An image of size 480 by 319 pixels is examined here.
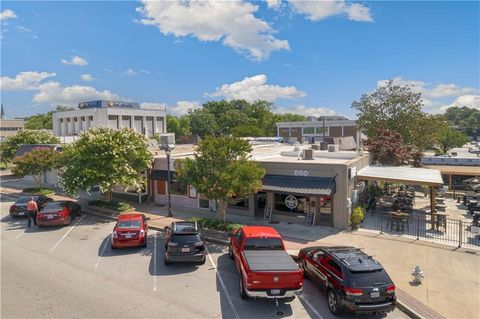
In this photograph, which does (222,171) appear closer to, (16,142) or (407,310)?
(407,310)

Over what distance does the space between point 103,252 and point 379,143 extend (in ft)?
85.2

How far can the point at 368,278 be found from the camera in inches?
401

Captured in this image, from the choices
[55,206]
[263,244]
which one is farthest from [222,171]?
[55,206]

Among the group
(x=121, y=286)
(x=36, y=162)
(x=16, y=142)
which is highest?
(x=16, y=142)

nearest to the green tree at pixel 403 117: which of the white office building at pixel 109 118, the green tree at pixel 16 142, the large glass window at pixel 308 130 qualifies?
the green tree at pixel 16 142

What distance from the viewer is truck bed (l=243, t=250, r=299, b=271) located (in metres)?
11.0

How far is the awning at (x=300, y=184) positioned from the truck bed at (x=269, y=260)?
715 centimetres

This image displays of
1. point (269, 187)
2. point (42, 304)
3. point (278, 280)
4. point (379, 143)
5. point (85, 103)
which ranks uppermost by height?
point (85, 103)

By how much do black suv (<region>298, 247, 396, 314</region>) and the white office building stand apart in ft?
290

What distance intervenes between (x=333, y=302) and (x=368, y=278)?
4.36 feet

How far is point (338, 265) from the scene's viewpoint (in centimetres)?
1082

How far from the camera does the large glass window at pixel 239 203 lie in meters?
23.0

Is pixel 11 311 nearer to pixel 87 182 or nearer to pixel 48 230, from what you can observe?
pixel 48 230

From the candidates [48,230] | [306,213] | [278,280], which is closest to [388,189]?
[306,213]
